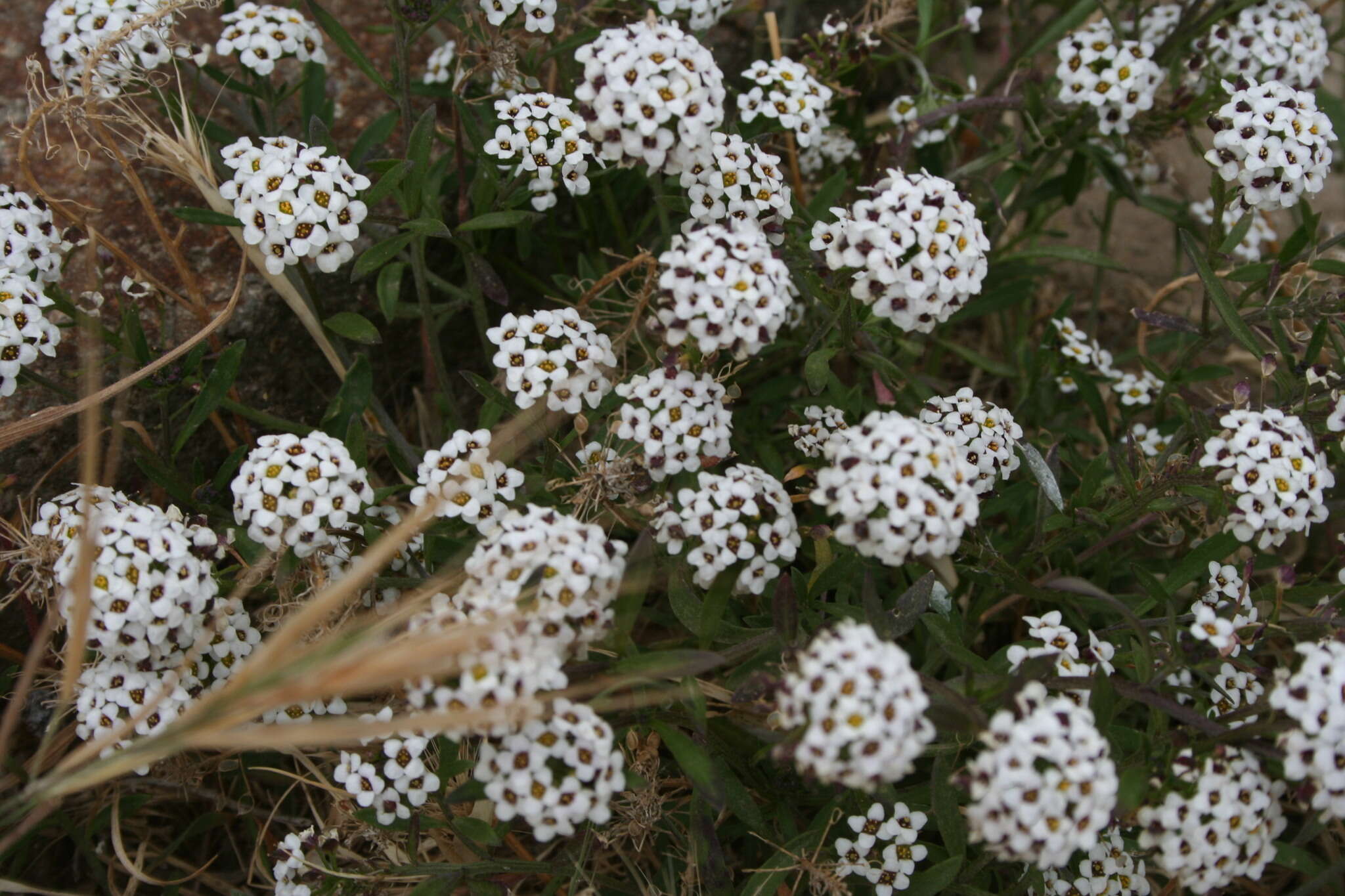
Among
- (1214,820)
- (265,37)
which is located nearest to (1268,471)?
(1214,820)

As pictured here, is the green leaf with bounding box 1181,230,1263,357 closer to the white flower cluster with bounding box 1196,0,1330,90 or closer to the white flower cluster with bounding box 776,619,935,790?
the white flower cluster with bounding box 1196,0,1330,90

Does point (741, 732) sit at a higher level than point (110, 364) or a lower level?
lower

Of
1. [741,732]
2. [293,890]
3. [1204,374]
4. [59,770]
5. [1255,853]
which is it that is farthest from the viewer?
[1204,374]

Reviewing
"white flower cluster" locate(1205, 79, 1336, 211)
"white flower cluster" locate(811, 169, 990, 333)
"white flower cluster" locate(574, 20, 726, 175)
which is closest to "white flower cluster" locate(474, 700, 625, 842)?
"white flower cluster" locate(811, 169, 990, 333)

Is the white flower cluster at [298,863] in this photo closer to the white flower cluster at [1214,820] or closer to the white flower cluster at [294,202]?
the white flower cluster at [294,202]

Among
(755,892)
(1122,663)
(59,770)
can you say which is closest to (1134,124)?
(1122,663)

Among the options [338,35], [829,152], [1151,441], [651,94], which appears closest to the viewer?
[651,94]

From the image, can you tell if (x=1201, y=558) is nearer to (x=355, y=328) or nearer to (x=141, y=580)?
(x=355, y=328)

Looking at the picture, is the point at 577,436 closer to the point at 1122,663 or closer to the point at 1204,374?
the point at 1122,663
